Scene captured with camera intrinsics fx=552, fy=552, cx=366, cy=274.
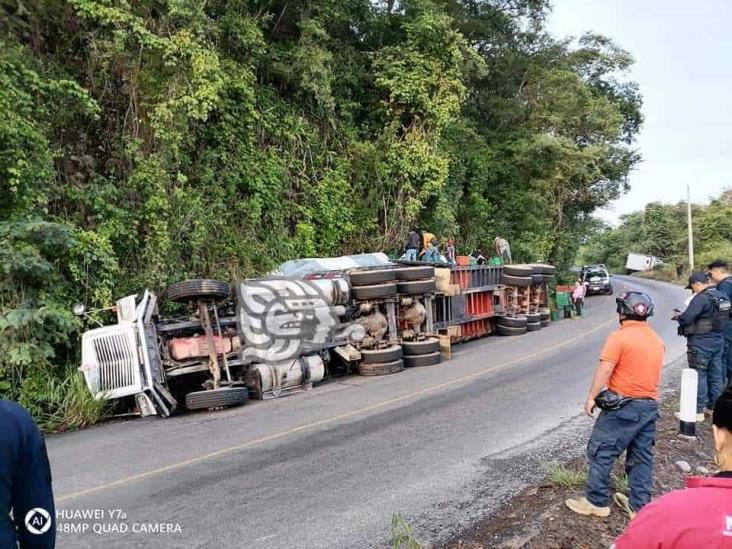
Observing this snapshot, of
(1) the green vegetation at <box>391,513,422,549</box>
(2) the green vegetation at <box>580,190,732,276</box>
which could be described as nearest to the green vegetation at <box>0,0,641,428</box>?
(1) the green vegetation at <box>391,513,422,549</box>

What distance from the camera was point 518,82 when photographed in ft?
89.5

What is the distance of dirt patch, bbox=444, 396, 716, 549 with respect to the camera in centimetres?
392

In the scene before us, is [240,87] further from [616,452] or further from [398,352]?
[616,452]

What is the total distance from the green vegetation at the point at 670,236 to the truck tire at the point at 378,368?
1255 inches

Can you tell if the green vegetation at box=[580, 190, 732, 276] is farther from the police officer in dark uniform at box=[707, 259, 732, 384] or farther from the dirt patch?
the dirt patch

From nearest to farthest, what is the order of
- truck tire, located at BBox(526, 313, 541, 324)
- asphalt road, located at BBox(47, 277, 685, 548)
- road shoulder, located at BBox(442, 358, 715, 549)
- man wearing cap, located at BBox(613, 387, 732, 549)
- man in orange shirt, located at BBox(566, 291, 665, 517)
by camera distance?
man wearing cap, located at BBox(613, 387, 732, 549)
road shoulder, located at BBox(442, 358, 715, 549)
man in orange shirt, located at BBox(566, 291, 665, 517)
asphalt road, located at BBox(47, 277, 685, 548)
truck tire, located at BBox(526, 313, 541, 324)

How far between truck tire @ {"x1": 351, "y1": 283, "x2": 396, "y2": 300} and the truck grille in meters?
4.42

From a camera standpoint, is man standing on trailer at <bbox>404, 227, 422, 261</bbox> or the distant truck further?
the distant truck

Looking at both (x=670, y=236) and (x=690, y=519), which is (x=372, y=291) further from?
(x=670, y=236)

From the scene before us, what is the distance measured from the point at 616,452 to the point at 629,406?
368mm

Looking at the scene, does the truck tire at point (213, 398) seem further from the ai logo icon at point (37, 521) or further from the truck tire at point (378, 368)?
the ai logo icon at point (37, 521)

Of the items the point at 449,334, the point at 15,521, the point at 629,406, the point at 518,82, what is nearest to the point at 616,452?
the point at 629,406

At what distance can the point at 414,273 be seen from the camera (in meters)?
12.0

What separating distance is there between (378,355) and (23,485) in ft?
30.0
